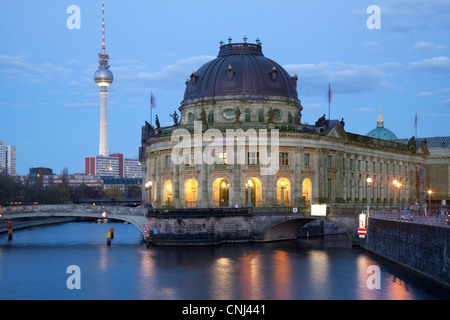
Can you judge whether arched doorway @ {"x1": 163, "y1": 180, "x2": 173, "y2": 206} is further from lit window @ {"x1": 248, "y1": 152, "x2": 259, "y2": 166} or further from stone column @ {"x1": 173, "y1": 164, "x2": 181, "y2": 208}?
lit window @ {"x1": 248, "y1": 152, "x2": 259, "y2": 166}

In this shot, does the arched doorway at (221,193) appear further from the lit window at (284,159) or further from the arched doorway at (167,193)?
the arched doorway at (167,193)

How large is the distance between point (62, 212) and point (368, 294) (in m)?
59.9

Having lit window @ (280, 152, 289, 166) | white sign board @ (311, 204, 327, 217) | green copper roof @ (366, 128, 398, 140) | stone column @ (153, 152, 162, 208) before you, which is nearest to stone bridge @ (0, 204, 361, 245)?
white sign board @ (311, 204, 327, 217)

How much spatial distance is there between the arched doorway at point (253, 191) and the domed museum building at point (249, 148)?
0.50 ft

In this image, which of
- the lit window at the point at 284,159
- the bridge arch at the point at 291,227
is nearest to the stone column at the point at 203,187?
the lit window at the point at 284,159

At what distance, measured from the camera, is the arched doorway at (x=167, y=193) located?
9819cm

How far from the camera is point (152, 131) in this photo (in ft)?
341

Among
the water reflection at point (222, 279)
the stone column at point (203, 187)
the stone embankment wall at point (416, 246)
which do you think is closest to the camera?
the stone embankment wall at point (416, 246)

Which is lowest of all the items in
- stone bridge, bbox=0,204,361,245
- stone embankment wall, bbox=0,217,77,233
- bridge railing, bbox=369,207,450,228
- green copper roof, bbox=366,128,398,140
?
stone embankment wall, bbox=0,217,77,233

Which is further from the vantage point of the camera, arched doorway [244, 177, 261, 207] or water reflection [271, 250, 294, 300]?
arched doorway [244, 177, 261, 207]

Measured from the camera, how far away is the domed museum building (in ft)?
295

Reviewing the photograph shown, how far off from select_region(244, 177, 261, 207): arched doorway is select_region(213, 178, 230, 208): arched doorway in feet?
9.42

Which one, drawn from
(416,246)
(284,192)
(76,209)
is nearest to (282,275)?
(416,246)

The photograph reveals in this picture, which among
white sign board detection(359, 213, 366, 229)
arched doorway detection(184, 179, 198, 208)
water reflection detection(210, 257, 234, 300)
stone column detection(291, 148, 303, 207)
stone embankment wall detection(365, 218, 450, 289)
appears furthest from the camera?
arched doorway detection(184, 179, 198, 208)
